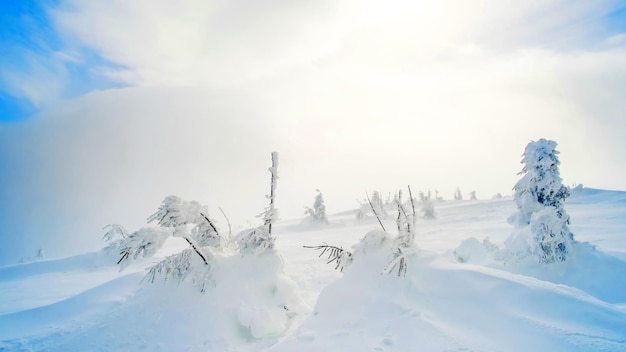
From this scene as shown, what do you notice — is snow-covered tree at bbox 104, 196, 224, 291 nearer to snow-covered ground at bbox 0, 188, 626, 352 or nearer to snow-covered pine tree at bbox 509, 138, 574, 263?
snow-covered ground at bbox 0, 188, 626, 352

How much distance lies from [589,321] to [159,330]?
9111 mm

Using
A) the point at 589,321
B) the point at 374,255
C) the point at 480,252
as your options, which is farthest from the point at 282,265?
the point at 480,252

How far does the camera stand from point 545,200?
14.1m

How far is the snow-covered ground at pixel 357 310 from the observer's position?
5.01 m

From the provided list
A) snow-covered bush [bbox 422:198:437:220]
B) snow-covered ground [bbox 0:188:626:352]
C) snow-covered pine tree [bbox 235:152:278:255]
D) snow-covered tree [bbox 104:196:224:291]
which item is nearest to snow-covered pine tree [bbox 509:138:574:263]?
snow-covered ground [bbox 0:188:626:352]

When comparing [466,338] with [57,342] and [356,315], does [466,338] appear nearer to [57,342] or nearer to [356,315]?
[356,315]

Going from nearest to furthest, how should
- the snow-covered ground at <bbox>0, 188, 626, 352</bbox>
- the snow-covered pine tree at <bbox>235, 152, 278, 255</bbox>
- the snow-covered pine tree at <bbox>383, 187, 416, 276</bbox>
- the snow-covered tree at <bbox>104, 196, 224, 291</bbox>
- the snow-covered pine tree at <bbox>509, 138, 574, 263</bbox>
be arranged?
the snow-covered ground at <bbox>0, 188, 626, 352</bbox>, the snow-covered pine tree at <bbox>383, 187, 416, 276</bbox>, the snow-covered tree at <bbox>104, 196, 224, 291</bbox>, the snow-covered pine tree at <bbox>235, 152, 278, 255</bbox>, the snow-covered pine tree at <bbox>509, 138, 574, 263</bbox>

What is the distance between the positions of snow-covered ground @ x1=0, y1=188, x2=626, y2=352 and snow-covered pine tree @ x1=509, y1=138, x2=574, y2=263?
86 cm

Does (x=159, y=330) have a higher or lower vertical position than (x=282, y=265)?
lower

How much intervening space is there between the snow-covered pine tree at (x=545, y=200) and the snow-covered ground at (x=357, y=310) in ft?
2.83

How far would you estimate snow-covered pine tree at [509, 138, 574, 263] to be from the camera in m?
13.3

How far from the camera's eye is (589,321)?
508 centimetres

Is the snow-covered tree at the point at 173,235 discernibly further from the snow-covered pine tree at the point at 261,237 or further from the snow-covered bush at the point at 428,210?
the snow-covered bush at the point at 428,210

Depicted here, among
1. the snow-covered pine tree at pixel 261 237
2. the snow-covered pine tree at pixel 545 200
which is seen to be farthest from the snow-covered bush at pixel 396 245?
the snow-covered pine tree at pixel 545 200
